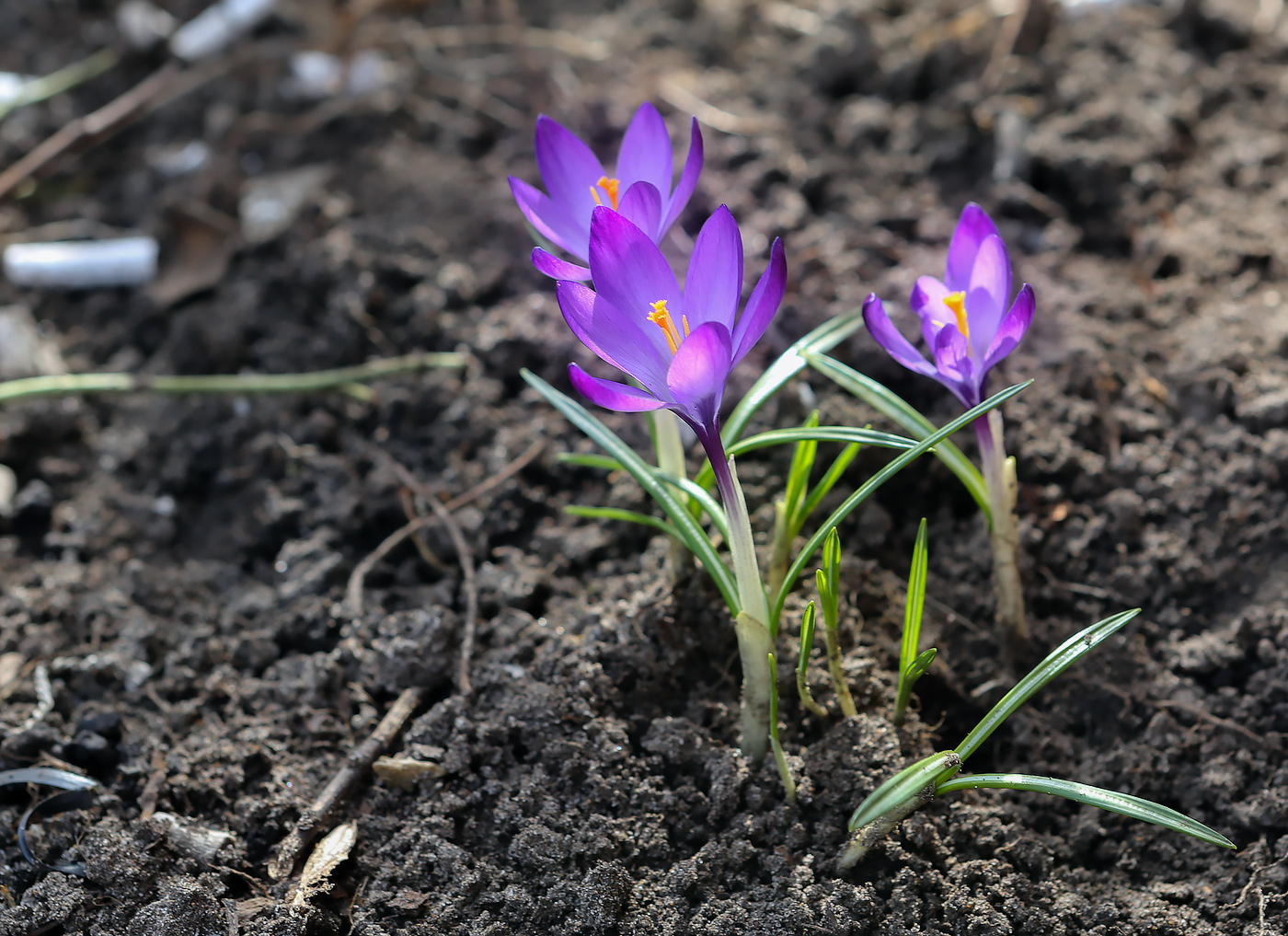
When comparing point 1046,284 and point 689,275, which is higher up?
point 689,275

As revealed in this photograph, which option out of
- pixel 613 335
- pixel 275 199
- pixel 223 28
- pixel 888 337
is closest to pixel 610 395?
pixel 613 335

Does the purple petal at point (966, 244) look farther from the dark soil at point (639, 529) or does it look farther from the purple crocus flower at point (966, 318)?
the dark soil at point (639, 529)

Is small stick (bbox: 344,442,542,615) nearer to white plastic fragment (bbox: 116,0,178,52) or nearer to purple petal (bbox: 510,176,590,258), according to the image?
purple petal (bbox: 510,176,590,258)

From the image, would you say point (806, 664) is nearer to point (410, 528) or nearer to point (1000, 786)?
point (1000, 786)

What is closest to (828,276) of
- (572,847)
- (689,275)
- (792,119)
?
(792,119)

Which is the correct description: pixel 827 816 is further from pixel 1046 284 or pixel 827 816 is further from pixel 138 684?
pixel 1046 284

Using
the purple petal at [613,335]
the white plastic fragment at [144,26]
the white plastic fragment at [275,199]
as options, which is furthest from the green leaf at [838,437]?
the white plastic fragment at [144,26]
